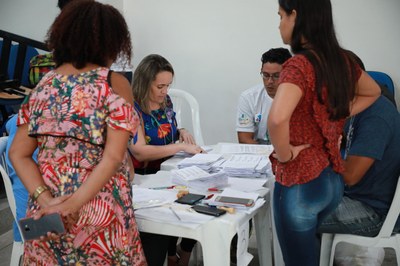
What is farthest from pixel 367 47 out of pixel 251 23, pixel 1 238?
pixel 1 238

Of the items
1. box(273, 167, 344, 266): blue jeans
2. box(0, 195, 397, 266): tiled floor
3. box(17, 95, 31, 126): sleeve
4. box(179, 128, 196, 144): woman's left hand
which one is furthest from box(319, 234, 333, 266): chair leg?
box(17, 95, 31, 126): sleeve

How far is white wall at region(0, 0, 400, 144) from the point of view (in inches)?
136

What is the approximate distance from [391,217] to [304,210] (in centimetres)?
50

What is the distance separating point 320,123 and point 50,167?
0.79m

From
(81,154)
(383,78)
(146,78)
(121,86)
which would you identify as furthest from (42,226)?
(383,78)

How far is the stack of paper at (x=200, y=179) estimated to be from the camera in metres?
1.63

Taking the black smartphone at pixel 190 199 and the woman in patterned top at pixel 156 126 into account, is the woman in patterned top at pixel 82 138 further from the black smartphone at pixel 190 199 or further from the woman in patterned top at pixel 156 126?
the woman in patterned top at pixel 156 126

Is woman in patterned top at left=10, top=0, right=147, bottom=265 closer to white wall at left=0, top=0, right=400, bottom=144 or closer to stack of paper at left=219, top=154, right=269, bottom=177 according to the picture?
stack of paper at left=219, top=154, right=269, bottom=177

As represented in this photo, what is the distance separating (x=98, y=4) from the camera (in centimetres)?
114

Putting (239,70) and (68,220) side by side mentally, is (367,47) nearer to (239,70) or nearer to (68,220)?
(239,70)

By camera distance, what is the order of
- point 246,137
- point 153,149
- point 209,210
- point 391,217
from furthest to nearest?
point 246,137
point 153,149
point 391,217
point 209,210

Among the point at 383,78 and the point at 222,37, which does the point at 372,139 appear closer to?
the point at 383,78

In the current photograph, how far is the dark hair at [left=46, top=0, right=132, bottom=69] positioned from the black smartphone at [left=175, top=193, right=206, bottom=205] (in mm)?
563

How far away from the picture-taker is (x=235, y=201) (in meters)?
1.44
